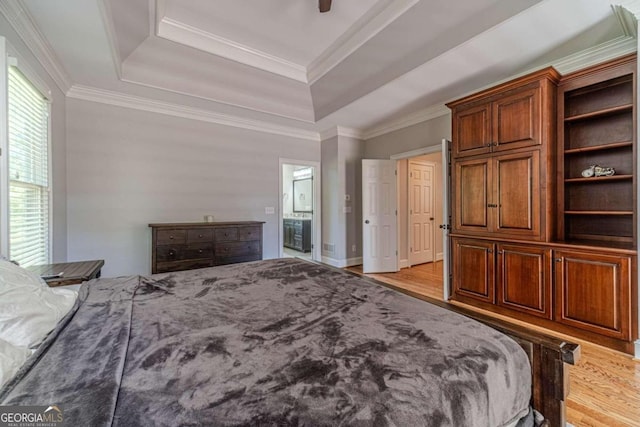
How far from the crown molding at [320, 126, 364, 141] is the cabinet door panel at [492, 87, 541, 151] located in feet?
8.73

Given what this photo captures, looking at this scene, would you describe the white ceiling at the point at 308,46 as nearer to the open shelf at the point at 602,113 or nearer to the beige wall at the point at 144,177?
the beige wall at the point at 144,177

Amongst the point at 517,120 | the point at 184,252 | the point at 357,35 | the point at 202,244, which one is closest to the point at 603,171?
the point at 517,120

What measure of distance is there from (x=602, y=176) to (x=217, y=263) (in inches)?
172

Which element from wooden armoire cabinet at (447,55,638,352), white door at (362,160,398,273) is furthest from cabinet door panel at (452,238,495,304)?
white door at (362,160,398,273)

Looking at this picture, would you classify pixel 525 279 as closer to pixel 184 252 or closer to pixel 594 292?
pixel 594 292

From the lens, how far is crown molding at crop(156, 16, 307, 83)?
2859 millimetres

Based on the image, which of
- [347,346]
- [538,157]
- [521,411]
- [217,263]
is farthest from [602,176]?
[217,263]

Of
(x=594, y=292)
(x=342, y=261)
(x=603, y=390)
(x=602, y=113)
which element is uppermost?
(x=602, y=113)

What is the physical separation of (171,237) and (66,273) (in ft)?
4.58

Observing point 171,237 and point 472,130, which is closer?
point 472,130

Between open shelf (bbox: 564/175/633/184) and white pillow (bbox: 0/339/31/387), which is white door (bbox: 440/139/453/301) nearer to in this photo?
open shelf (bbox: 564/175/633/184)

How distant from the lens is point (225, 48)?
3.20 m

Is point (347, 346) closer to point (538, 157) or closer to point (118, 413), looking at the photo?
point (118, 413)

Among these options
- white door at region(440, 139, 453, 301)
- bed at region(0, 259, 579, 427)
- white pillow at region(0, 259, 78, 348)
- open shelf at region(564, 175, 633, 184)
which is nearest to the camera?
bed at region(0, 259, 579, 427)
